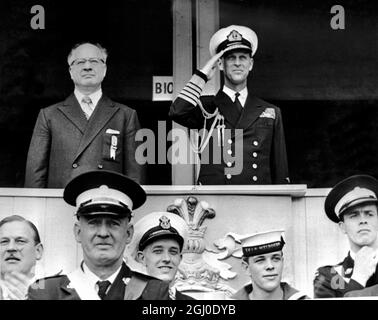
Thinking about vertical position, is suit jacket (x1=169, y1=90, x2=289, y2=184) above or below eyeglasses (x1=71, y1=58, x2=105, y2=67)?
below

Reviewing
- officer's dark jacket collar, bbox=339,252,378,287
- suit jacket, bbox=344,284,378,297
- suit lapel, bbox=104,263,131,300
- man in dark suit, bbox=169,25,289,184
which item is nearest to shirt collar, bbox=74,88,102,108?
man in dark suit, bbox=169,25,289,184

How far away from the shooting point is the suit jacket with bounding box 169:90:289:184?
11.8 m

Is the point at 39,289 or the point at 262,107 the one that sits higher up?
the point at 262,107

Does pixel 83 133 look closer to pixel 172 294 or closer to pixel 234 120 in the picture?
pixel 234 120

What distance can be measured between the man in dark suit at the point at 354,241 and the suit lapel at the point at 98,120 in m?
1.97

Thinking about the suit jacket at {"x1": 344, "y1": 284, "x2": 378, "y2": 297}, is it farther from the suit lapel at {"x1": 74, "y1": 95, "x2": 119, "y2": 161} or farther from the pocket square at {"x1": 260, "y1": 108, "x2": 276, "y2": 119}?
the suit lapel at {"x1": 74, "y1": 95, "x2": 119, "y2": 161}

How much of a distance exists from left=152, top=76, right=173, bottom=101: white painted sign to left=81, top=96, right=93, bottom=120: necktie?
55 centimetres

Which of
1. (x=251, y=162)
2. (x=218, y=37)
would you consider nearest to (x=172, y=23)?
(x=218, y=37)

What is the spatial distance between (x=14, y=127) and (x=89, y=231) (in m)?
1.18

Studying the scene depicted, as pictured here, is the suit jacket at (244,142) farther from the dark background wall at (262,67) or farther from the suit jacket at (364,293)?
the suit jacket at (364,293)

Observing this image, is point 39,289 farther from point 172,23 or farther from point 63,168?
point 172,23

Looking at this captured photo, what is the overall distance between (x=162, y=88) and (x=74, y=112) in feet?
2.57

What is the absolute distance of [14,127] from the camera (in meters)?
11.9

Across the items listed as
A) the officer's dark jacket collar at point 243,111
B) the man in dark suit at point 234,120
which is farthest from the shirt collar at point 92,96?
the officer's dark jacket collar at point 243,111
